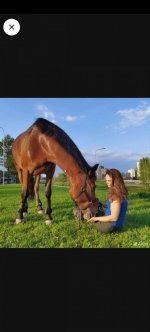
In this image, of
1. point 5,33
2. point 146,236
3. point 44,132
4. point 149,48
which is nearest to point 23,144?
point 44,132

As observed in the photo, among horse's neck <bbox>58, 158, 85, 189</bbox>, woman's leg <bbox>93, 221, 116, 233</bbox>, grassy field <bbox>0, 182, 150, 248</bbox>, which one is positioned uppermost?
horse's neck <bbox>58, 158, 85, 189</bbox>

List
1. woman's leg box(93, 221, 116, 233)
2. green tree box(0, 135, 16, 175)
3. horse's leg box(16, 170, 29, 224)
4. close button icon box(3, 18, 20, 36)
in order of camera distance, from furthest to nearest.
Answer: green tree box(0, 135, 16, 175) < horse's leg box(16, 170, 29, 224) < woman's leg box(93, 221, 116, 233) < close button icon box(3, 18, 20, 36)

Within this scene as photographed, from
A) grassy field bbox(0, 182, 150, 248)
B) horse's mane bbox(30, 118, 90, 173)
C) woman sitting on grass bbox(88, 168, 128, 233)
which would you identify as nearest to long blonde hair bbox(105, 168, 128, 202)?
woman sitting on grass bbox(88, 168, 128, 233)

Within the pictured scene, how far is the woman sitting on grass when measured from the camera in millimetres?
3551

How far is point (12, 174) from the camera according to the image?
952 cm

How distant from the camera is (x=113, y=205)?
140 inches

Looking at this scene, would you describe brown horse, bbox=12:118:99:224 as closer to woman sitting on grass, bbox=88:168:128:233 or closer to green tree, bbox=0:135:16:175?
woman sitting on grass, bbox=88:168:128:233

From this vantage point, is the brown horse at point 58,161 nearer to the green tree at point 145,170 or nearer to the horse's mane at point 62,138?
the horse's mane at point 62,138

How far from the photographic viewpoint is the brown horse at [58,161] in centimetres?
363

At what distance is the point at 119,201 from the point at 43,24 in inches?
89.7

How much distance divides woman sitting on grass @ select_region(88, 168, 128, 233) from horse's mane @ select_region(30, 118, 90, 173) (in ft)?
1.16

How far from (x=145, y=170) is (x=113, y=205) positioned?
5.61 meters

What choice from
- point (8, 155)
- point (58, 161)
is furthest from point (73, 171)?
point (8, 155)
